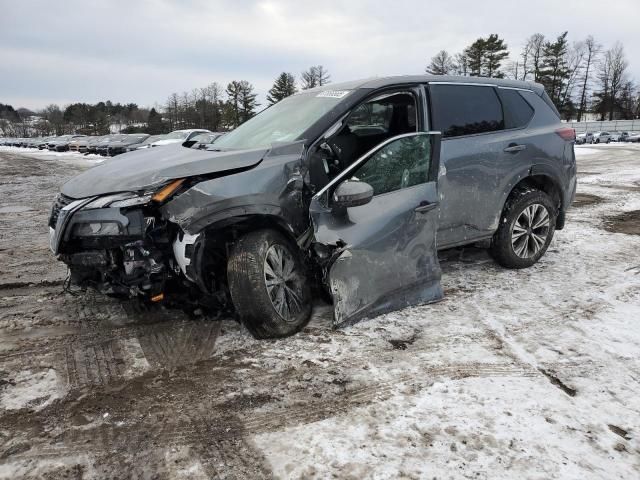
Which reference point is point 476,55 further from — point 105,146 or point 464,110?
point 464,110

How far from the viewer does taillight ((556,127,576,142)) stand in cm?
491

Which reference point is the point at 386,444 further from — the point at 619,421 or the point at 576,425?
the point at 619,421

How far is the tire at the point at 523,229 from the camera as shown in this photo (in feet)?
15.0

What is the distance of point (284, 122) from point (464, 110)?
167cm

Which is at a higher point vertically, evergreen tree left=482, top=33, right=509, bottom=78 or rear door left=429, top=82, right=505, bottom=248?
evergreen tree left=482, top=33, right=509, bottom=78

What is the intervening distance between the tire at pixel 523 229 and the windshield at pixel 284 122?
81.3 inches

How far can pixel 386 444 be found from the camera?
2234 millimetres

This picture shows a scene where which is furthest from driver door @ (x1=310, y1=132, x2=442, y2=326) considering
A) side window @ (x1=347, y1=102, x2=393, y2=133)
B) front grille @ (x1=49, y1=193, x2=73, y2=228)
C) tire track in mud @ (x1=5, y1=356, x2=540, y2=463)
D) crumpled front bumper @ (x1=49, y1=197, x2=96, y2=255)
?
front grille @ (x1=49, y1=193, x2=73, y2=228)

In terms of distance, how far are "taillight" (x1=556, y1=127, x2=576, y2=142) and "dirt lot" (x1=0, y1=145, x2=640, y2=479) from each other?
5.19 feet

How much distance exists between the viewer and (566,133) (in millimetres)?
4961

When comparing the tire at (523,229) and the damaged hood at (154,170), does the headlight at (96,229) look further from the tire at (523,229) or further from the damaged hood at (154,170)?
the tire at (523,229)

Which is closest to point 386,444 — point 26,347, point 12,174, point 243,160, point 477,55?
point 243,160

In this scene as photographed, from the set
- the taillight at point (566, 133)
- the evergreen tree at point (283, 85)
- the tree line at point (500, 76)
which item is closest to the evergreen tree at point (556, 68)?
the tree line at point (500, 76)

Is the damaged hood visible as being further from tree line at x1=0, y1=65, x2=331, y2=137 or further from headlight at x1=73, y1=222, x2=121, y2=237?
tree line at x1=0, y1=65, x2=331, y2=137
